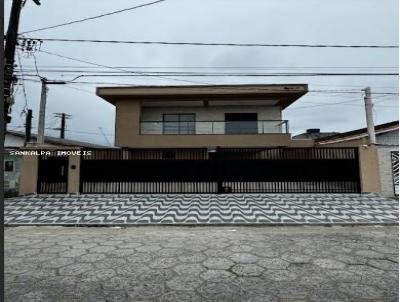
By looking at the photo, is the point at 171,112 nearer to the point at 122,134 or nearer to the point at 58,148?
the point at 122,134

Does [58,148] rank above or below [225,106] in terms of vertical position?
below

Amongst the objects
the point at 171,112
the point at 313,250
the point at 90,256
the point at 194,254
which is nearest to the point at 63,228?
the point at 90,256

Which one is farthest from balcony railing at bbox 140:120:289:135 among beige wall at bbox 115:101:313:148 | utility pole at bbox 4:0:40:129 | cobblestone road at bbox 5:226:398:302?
cobblestone road at bbox 5:226:398:302

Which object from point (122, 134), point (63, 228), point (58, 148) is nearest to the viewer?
point (63, 228)

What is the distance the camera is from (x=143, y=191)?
1217 cm

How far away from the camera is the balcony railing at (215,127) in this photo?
56.1 feet

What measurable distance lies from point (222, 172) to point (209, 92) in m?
6.28

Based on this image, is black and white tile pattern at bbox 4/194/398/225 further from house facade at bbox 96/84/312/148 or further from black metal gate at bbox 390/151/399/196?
house facade at bbox 96/84/312/148

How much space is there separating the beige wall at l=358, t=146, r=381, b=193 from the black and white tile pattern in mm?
456

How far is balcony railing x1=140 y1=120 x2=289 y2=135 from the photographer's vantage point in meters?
17.1

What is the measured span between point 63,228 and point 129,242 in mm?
2756

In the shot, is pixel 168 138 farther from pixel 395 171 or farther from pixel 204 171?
pixel 395 171

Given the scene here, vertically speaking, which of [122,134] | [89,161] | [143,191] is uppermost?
[122,134]

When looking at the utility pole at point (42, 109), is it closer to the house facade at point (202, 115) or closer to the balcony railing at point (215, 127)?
the house facade at point (202, 115)
